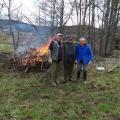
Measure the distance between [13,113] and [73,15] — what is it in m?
17.8

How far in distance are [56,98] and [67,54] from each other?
2507mm

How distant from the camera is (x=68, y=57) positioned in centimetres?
1170

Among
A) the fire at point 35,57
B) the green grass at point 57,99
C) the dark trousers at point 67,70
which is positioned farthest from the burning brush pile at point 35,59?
the dark trousers at point 67,70

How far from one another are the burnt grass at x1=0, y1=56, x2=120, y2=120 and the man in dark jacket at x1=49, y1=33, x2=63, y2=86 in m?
0.40

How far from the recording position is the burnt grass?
319 inches

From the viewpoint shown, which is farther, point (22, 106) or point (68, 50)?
point (68, 50)

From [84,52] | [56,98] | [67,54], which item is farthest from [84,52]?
[56,98]

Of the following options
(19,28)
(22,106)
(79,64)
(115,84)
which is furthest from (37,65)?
(19,28)

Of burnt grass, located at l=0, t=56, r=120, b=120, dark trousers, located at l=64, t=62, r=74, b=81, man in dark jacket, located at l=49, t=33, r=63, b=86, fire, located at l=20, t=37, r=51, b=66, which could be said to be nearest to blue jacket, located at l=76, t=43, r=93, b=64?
dark trousers, located at l=64, t=62, r=74, b=81

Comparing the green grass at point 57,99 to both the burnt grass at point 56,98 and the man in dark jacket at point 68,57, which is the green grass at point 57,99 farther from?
the man in dark jacket at point 68,57

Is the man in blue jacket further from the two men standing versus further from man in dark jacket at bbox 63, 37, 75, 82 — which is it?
man in dark jacket at bbox 63, 37, 75, 82

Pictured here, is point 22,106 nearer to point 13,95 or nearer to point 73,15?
point 13,95

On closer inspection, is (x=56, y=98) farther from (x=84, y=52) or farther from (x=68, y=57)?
(x=84, y=52)

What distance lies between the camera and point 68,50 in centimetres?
1157
